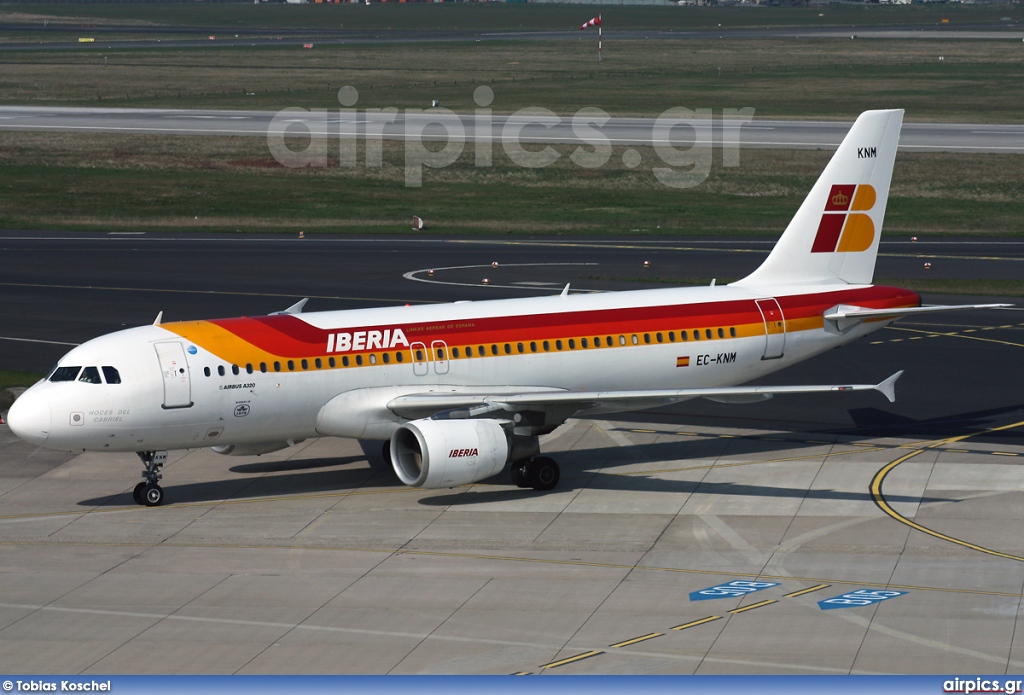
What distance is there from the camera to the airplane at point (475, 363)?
3225cm

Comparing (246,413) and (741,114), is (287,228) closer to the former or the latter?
(246,413)

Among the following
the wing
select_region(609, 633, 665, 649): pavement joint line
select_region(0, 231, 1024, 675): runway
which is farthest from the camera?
the wing

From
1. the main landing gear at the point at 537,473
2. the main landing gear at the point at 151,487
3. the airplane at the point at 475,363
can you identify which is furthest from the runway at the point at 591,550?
the airplane at the point at 475,363

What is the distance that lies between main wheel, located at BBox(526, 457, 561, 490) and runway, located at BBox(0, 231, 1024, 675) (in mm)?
564

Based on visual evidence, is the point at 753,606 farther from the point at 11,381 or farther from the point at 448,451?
the point at 11,381

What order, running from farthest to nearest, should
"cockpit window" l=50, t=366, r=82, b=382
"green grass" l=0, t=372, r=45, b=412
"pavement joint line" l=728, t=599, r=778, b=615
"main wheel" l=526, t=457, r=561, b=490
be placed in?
"green grass" l=0, t=372, r=45, b=412
"main wheel" l=526, t=457, r=561, b=490
"cockpit window" l=50, t=366, r=82, b=382
"pavement joint line" l=728, t=599, r=778, b=615

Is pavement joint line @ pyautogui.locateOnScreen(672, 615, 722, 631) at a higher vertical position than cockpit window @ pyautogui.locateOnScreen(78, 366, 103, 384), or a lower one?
lower

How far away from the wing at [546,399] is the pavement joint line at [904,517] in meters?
2.64

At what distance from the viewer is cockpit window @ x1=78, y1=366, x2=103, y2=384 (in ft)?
105

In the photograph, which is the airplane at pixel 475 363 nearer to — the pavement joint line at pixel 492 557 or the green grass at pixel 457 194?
the pavement joint line at pixel 492 557

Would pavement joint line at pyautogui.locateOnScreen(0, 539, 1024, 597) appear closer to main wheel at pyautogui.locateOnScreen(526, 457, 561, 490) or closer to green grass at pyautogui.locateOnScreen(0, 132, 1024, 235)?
main wheel at pyautogui.locateOnScreen(526, 457, 561, 490)

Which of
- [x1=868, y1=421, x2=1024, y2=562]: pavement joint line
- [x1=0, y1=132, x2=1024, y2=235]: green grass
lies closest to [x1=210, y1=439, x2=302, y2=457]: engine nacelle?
[x1=868, y1=421, x2=1024, y2=562]: pavement joint line

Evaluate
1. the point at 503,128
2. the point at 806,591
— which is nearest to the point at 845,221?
the point at 806,591

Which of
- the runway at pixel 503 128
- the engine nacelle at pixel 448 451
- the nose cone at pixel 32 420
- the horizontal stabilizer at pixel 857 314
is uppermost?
the runway at pixel 503 128
